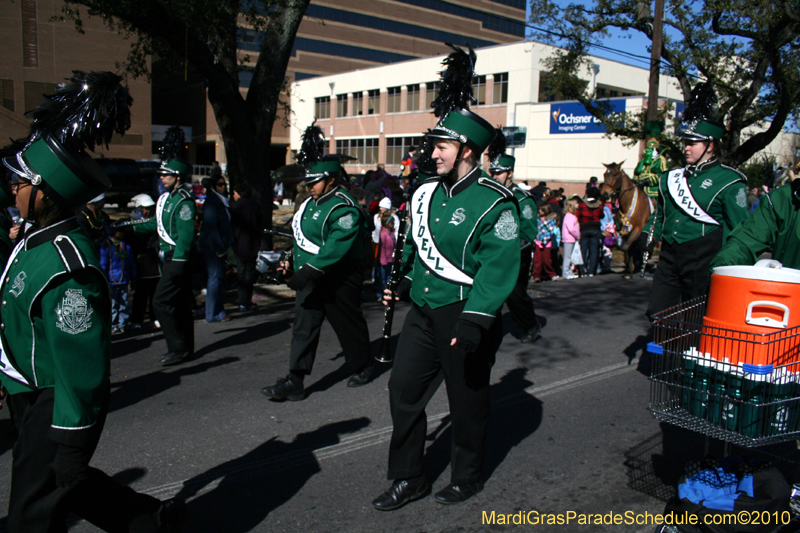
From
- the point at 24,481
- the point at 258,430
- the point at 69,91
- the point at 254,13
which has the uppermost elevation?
the point at 254,13

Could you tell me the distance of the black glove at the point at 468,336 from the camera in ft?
10.7

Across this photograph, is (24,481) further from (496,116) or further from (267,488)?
(496,116)

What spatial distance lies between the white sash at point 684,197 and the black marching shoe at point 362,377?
299cm

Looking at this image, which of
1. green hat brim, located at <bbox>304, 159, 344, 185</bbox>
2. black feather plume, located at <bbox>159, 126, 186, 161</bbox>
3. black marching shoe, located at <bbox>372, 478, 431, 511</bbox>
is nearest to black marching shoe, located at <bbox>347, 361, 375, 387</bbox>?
green hat brim, located at <bbox>304, 159, 344, 185</bbox>

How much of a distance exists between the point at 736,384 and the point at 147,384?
4.88 m

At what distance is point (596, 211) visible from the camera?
13.9m

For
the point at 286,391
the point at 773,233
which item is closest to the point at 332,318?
the point at 286,391

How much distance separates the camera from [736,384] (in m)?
2.90

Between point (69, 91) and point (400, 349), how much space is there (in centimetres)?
240

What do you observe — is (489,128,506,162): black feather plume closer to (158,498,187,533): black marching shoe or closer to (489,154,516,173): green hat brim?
(489,154,516,173): green hat brim

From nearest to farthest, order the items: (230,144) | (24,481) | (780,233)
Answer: (24,481) < (780,233) < (230,144)

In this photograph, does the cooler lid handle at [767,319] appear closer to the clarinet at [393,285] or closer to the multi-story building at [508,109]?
the clarinet at [393,285]

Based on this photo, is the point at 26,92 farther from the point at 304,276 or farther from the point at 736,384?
the point at 736,384

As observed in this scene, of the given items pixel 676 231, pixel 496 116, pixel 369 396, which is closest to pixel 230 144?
pixel 369 396
